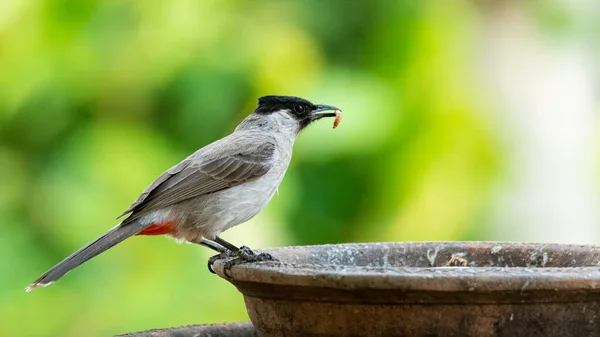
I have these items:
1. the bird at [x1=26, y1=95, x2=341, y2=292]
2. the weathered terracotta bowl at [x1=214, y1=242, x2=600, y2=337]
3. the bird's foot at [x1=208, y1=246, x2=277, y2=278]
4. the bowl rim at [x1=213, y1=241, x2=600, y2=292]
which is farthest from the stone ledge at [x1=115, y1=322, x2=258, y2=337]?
the bowl rim at [x1=213, y1=241, x2=600, y2=292]

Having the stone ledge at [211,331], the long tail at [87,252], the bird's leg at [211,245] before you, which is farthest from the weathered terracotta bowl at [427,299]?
the bird's leg at [211,245]

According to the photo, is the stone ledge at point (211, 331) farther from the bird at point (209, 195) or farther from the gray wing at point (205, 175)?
the gray wing at point (205, 175)

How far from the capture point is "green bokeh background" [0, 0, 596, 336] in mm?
4352

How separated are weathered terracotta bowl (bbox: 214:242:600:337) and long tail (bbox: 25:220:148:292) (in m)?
1.06

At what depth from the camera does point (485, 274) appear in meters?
2.03

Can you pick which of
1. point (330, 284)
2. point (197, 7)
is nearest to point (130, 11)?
point (197, 7)

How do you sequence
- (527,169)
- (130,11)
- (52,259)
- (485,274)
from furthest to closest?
(527,169), (130,11), (52,259), (485,274)

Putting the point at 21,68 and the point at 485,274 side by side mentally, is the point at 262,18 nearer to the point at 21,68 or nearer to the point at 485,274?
the point at 21,68

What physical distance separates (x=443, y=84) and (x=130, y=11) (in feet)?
5.23

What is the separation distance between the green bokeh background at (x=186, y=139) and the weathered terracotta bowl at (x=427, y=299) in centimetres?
214

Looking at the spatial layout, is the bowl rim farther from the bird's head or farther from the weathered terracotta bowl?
the bird's head

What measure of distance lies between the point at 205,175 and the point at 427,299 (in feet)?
5.57

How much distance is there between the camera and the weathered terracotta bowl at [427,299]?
2027 mm

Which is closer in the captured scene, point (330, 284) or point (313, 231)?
point (330, 284)
